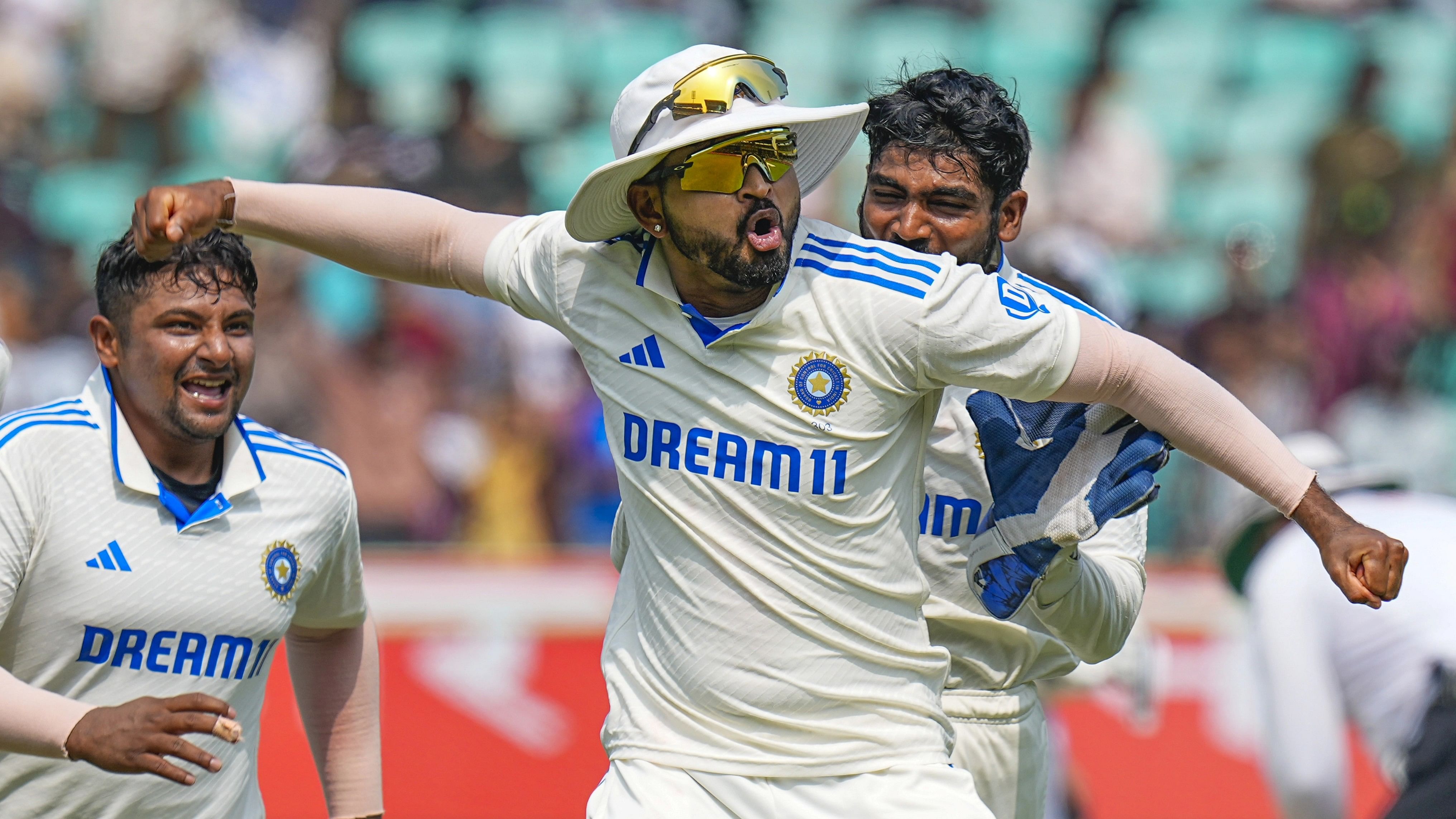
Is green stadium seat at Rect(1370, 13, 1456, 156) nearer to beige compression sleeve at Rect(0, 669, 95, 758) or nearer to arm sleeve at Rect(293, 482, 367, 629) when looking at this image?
arm sleeve at Rect(293, 482, 367, 629)

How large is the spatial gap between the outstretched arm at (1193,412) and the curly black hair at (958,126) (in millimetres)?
745

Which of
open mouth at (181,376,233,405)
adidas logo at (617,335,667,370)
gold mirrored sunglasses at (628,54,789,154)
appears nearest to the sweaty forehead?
gold mirrored sunglasses at (628,54,789,154)

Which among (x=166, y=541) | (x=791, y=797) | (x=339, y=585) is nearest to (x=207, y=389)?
(x=166, y=541)

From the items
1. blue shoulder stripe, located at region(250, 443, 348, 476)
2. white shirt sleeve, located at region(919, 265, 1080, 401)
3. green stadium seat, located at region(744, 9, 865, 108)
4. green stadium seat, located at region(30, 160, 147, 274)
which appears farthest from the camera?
green stadium seat, located at region(744, 9, 865, 108)

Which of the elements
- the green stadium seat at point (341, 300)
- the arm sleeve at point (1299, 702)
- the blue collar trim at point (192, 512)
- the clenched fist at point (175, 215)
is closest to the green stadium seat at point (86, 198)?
the green stadium seat at point (341, 300)

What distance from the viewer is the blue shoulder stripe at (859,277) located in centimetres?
300

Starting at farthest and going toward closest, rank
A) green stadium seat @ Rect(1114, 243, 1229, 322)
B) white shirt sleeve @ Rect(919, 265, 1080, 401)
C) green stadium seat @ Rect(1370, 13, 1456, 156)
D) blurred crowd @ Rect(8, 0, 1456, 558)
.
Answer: green stadium seat @ Rect(1370, 13, 1456, 156)
green stadium seat @ Rect(1114, 243, 1229, 322)
blurred crowd @ Rect(8, 0, 1456, 558)
white shirt sleeve @ Rect(919, 265, 1080, 401)

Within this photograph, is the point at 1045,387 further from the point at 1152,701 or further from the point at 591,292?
the point at 1152,701

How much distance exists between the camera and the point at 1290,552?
4.69m

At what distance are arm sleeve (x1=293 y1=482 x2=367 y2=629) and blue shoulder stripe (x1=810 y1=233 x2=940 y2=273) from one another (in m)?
1.33

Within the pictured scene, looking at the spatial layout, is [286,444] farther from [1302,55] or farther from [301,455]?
[1302,55]

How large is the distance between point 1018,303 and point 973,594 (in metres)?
0.87

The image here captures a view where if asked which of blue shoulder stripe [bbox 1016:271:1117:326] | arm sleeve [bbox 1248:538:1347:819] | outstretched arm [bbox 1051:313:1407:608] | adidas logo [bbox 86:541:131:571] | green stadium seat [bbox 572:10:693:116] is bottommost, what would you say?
arm sleeve [bbox 1248:538:1347:819]

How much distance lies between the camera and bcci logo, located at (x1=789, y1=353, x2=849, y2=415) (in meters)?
3.03
